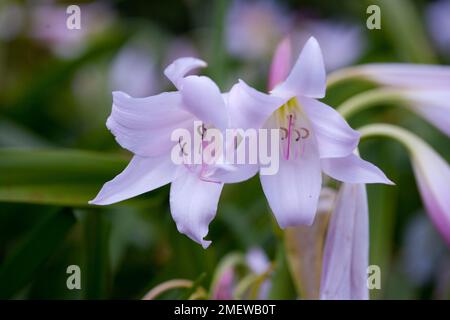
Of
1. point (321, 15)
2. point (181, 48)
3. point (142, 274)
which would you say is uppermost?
point (321, 15)

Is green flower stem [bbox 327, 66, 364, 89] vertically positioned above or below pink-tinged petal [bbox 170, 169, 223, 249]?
above

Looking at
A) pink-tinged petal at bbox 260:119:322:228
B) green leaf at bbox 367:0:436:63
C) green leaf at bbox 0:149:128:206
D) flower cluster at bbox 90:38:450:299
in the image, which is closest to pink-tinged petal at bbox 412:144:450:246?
flower cluster at bbox 90:38:450:299

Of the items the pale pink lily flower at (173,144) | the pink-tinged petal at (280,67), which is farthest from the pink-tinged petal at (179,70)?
the pink-tinged petal at (280,67)

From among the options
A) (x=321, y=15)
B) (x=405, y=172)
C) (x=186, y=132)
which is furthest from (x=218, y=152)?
(x=321, y=15)

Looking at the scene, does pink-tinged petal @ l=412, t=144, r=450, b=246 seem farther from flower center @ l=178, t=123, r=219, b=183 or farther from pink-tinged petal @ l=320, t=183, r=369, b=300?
flower center @ l=178, t=123, r=219, b=183

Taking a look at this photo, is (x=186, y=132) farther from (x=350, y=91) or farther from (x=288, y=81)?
(x=350, y=91)

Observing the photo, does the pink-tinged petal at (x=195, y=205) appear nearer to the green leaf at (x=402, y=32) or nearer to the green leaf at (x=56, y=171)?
the green leaf at (x=56, y=171)

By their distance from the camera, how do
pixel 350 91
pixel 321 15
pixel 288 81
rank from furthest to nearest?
pixel 321 15 < pixel 350 91 < pixel 288 81
